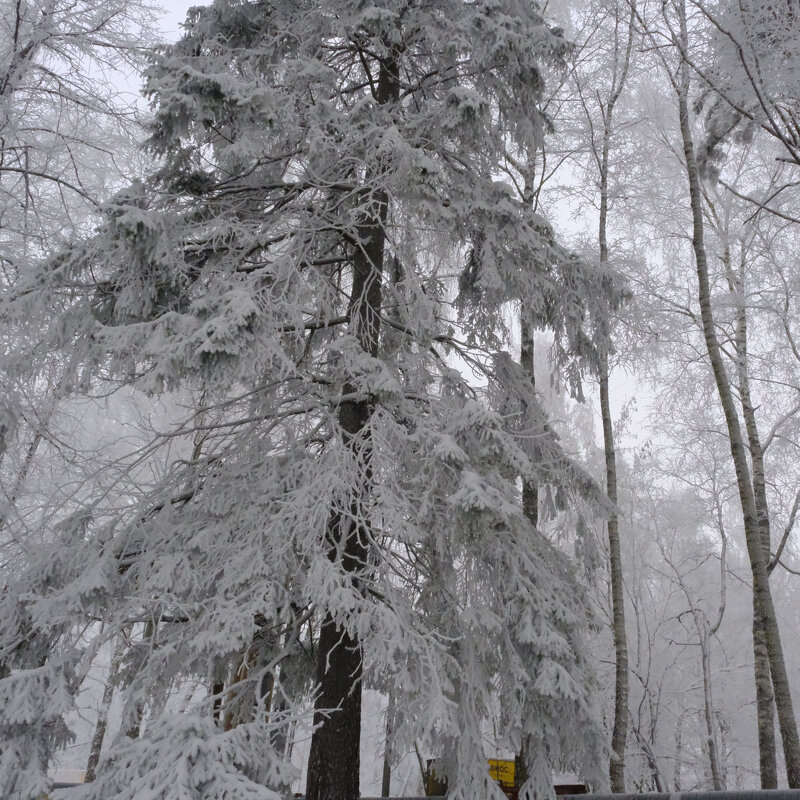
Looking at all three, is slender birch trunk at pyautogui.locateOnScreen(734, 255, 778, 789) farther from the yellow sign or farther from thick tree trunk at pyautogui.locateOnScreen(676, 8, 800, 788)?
the yellow sign

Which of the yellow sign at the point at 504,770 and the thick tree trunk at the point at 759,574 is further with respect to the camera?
the yellow sign at the point at 504,770

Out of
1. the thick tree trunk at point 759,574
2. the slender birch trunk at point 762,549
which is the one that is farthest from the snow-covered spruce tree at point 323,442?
the slender birch trunk at point 762,549

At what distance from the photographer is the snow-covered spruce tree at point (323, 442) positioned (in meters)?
4.02

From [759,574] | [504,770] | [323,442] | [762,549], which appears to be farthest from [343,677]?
[762,549]

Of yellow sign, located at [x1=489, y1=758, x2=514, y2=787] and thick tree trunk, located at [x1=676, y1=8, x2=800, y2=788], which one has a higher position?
thick tree trunk, located at [x1=676, y1=8, x2=800, y2=788]

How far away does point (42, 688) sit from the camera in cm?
393

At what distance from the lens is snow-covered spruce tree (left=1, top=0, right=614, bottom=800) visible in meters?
4.02

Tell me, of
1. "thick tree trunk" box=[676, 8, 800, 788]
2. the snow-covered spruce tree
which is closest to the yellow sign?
"thick tree trunk" box=[676, 8, 800, 788]

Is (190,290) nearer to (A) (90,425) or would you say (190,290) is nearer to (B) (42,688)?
(B) (42,688)

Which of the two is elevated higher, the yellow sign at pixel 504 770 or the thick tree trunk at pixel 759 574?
the thick tree trunk at pixel 759 574

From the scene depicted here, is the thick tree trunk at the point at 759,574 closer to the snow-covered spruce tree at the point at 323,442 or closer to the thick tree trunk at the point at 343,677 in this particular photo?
the snow-covered spruce tree at the point at 323,442

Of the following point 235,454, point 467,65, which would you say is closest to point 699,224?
point 467,65

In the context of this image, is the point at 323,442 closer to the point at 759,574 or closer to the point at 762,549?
the point at 759,574

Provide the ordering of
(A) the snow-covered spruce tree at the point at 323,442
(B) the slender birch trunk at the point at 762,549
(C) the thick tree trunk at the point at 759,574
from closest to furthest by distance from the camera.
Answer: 1. (A) the snow-covered spruce tree at the point at 323,442
2. (C) the thick tree trunk at the point at 759,574
3. (B) the slender birch trunk at the point at 762,549
